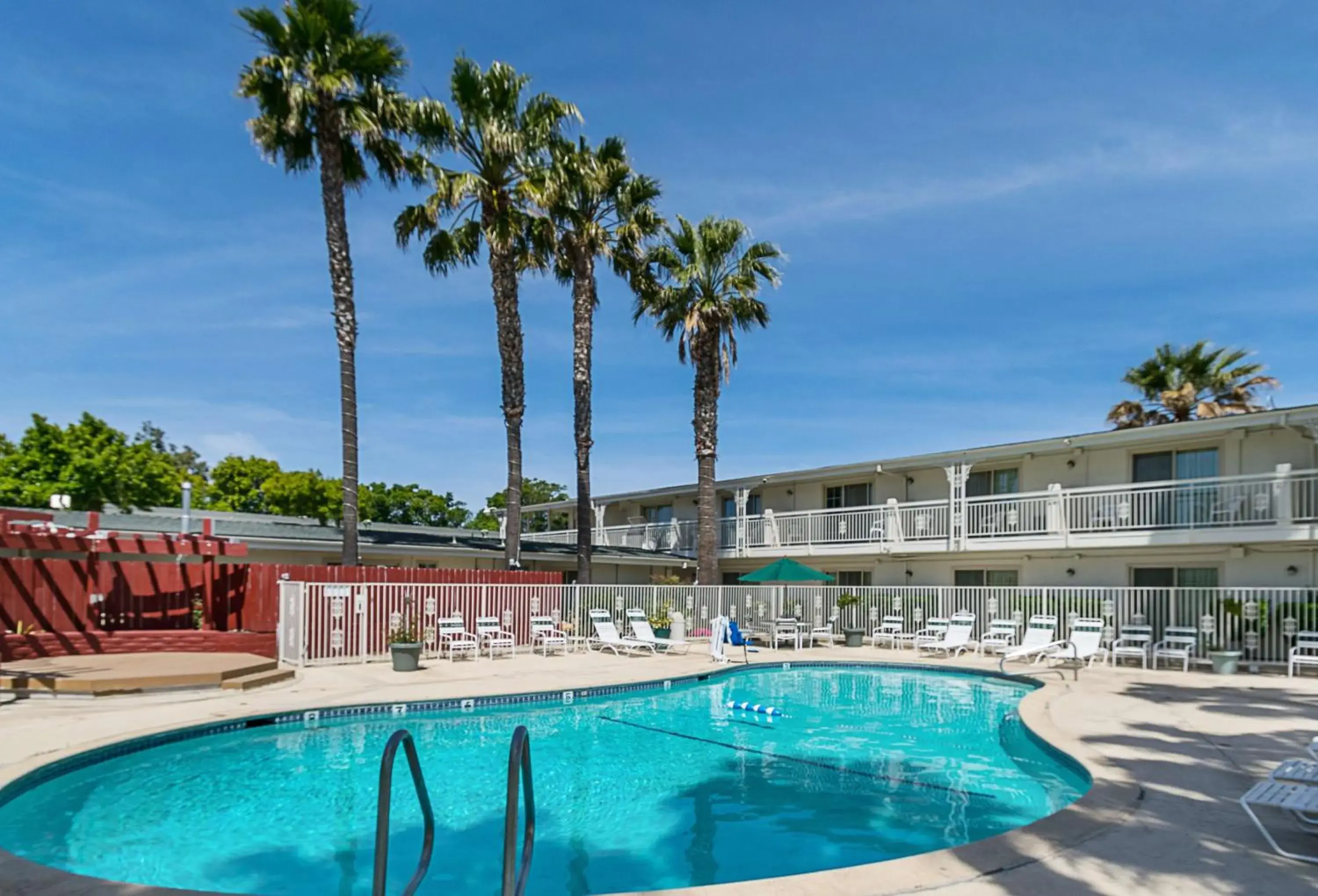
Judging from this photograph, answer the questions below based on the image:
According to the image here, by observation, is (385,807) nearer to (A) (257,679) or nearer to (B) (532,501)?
(A) (257,679)

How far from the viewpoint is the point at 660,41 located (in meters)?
17.8

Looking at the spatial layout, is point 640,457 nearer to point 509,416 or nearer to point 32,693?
point 509,416

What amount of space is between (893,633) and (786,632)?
3097mm

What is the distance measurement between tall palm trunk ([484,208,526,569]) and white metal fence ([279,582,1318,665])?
2844 millimetres

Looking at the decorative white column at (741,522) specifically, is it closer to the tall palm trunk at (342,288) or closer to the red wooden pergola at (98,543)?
the tall palm trunk at (342,288)

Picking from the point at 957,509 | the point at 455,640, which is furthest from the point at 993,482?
the point at 455,640

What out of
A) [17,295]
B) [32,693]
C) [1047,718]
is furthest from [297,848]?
[17,295]

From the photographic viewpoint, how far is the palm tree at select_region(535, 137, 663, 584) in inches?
1001

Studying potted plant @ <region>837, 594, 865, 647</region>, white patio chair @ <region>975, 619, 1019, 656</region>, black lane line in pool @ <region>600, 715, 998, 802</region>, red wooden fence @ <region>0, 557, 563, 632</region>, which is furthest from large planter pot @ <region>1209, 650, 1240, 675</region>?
red wooden fence @ <region>0, 557, 563, 632</region>

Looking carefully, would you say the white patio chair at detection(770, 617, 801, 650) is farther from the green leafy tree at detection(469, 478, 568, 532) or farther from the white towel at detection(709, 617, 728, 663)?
the green leafy tree at detection(469, 478, 568, 532)

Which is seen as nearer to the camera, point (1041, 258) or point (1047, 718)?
point (1047, 718)

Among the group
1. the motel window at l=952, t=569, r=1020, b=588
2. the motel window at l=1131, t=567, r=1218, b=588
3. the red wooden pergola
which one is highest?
the red wooden pergola

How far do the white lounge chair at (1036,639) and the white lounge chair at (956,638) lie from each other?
1.02 m

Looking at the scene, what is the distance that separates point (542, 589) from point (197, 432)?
33.5 m
